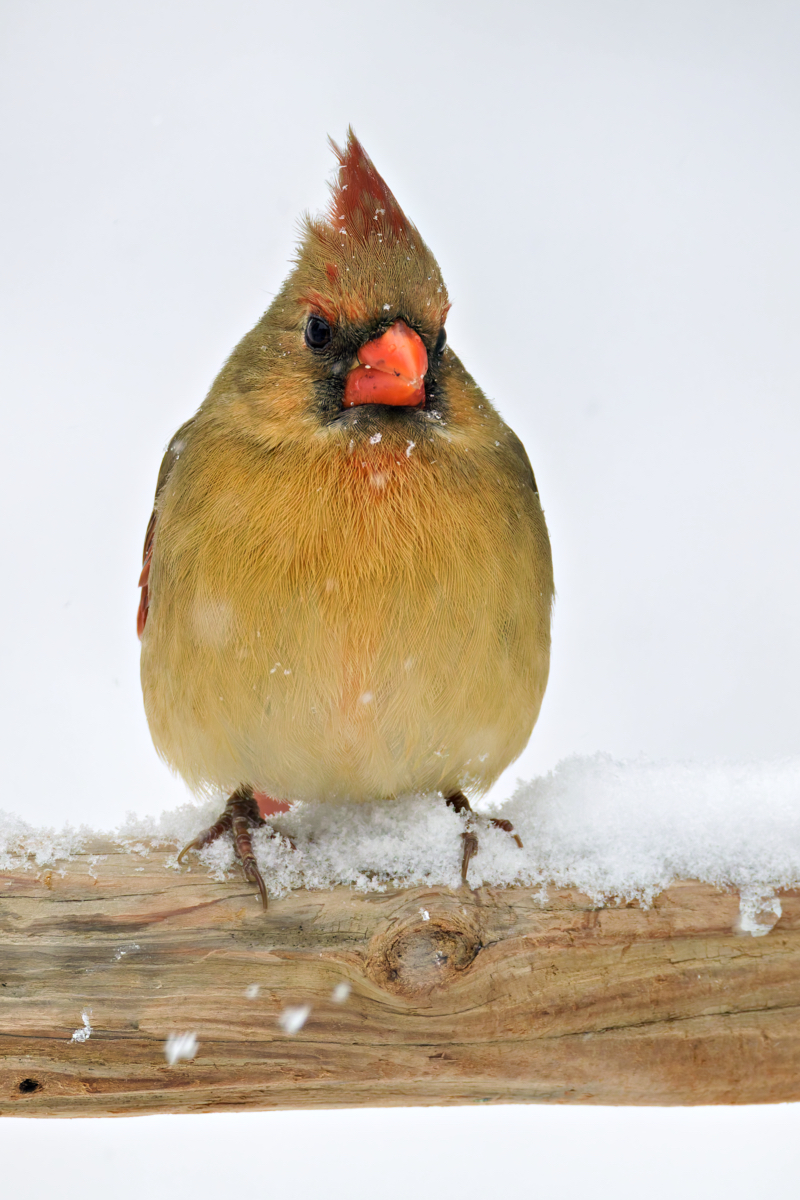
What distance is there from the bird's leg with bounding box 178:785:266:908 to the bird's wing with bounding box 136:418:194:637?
1.72 feet

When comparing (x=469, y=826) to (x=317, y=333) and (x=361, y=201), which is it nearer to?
(x=317, y=333)

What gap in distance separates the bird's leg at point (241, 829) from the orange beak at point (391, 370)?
3.26 ft

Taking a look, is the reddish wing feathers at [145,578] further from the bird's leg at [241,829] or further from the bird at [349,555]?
the bird's leg at [241,829]

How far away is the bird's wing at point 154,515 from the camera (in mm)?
2727

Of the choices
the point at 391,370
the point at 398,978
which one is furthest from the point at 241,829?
the point at 391,370

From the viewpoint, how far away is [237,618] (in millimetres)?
2258

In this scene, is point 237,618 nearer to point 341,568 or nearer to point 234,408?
point 341,568

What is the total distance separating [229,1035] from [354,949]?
0.30 metres

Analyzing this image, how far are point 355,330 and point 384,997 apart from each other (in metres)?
1.39

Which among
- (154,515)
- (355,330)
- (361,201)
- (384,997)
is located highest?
(361,201)

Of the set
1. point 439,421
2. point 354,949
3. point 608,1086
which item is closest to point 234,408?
point 439,421

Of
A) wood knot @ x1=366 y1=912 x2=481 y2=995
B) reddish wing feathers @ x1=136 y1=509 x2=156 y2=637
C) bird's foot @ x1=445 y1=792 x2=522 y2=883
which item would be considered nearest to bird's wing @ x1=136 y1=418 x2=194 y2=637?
reddish wing feathers @ x1=136 y1=509 x2=156 y2=637

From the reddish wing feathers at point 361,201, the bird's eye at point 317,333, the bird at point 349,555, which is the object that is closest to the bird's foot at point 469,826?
the bird at point 349,555

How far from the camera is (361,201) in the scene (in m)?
2.38
